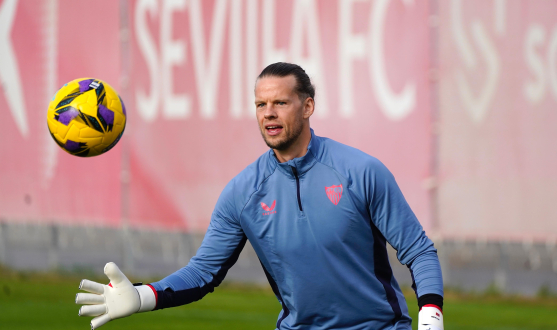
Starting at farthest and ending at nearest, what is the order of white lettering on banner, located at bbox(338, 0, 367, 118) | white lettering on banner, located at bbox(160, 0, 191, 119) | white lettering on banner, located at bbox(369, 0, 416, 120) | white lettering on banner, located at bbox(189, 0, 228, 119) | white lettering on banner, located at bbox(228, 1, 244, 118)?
white lettering on banner, located at bbox(160, 0, 191, 119)
white lettering on banner, located at bbox(189, 0, 228, 119)
white lettering on banner, located at bbox(228, 1, 244, 118)
white lettering on banner, located at bbox(338, 0, 367, 118)
white lettering on banner, located at bbox(369, 0, 416, 120)

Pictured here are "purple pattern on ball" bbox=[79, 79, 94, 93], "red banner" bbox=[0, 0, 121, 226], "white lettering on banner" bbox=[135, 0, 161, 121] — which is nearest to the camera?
"purple pattern on ball" bbox=[79, 79, 94, 93]

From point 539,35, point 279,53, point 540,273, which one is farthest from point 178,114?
point 540,273

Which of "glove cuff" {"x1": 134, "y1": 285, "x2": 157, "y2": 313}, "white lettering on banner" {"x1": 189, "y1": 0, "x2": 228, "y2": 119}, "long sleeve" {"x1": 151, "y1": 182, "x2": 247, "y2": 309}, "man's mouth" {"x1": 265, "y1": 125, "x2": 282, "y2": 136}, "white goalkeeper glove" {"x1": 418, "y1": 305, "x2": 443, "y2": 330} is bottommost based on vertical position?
"white goalkeeper glove" {"x1": 418, "y1": 305, "x2": 443, "y2": 330}

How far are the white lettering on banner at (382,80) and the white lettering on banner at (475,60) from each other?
55 centimetres

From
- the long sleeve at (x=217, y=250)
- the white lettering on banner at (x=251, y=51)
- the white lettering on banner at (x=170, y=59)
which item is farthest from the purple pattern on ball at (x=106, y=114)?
the white lettering on banner at (x=170, y=59)

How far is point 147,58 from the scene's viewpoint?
1148cm

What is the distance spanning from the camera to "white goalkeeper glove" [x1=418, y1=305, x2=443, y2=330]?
12.9 ft

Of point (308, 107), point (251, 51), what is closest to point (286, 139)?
point (308, 107)

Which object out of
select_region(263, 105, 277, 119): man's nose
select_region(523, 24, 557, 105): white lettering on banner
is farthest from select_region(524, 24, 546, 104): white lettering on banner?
select_region(263, 105, 277, 119): man's nose

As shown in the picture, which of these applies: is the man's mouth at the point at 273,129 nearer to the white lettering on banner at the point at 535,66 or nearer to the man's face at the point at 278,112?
the man's face at the point at 278,112

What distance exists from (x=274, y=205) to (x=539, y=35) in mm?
5637

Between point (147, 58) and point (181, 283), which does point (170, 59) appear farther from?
point (181, 283)

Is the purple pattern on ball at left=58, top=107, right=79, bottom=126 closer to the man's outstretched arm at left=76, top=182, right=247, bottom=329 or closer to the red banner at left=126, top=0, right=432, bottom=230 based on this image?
the man's outstretched arm at left=76, top=182, right=247, bottom=329

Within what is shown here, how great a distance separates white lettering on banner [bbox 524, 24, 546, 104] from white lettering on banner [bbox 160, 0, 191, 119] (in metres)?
4.56
